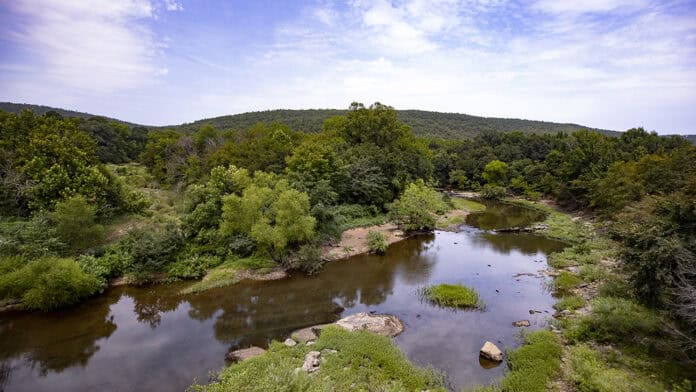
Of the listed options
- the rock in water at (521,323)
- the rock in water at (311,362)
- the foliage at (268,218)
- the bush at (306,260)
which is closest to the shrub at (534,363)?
the rock in water at (521,323)

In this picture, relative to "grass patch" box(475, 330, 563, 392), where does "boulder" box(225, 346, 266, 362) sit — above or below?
below

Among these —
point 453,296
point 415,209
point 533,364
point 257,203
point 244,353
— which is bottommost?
point 244,353

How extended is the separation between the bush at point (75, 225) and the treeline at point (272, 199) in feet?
0.21

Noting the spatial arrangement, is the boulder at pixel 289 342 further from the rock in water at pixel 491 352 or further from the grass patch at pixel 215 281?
the grass patch at pixel 215 281

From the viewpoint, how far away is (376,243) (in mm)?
27516

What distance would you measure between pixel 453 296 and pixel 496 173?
44.7 meters

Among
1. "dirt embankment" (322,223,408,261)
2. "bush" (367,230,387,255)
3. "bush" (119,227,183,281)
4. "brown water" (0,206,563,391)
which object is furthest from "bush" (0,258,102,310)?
"bush" (367,230,387,255)

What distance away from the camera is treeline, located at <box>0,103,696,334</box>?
50.9 ft

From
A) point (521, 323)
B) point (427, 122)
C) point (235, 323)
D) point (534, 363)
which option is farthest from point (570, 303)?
point (427, 122)

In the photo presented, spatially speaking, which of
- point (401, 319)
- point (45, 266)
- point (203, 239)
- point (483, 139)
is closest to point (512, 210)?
point (483, 139)

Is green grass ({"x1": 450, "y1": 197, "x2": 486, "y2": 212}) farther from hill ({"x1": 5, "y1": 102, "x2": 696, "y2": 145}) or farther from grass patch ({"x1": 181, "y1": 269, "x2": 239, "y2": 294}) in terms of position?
hill ({"x1": 5, "y1": 102, "x2": 696, "y2": 145})

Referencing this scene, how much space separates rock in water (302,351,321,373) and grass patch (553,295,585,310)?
12938 millimetres

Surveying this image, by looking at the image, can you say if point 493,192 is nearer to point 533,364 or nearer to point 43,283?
point 533,364

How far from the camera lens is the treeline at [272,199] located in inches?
611
